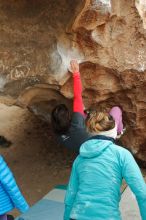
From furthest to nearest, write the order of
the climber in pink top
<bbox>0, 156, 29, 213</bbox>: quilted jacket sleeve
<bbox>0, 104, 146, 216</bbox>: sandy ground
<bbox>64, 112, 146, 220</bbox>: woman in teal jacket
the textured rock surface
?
<bbox>0, 104, 146, 216</bbox>: sandy ground < the textured rock surface < the climber in pink top < <bbox>0, 156, 29, 213</bbox>: quilted jacket sleeve < <bbox>64, 112, 146, 220</bbox>: woman in teal jacket

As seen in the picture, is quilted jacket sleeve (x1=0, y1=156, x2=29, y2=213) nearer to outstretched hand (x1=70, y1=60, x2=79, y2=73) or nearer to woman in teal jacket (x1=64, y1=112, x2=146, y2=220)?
woman in teal jacket (x1=64, y1=112, x2=146, y2=220)

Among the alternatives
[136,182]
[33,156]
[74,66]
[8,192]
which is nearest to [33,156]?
[33,156]

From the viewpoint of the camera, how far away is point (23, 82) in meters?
4.09

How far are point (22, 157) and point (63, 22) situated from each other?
209 cm

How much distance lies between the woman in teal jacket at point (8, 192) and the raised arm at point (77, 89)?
755 millimetres

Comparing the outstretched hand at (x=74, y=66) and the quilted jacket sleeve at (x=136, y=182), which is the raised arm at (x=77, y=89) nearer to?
the outstretched hand at (x=74, y=66)

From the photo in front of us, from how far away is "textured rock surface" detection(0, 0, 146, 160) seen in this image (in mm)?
3928

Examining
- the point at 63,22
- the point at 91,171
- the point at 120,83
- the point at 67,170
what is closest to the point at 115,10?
the point at 63,22

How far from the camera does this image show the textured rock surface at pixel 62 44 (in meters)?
3.93

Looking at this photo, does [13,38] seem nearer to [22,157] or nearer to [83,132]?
[83,132]

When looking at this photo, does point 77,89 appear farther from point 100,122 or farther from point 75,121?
point 100,122

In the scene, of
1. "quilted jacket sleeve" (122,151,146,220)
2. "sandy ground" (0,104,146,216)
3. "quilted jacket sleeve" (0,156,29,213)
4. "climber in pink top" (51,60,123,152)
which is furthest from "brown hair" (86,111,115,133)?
"sandy ground" (0,104,146,216)

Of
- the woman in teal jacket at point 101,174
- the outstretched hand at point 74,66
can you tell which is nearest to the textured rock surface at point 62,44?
the outstretched hand at point 74,66

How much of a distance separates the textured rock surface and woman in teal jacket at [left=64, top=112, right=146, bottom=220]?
133 cm
